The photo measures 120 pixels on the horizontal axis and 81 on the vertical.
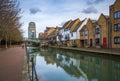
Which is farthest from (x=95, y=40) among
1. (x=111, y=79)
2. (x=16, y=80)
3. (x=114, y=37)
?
(x=16, y=80)

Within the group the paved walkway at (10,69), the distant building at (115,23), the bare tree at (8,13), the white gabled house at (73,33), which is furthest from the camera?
the white gabled house at (73,33)

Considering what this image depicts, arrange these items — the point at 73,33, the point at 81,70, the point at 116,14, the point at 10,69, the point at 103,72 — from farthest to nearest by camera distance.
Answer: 1. the point at 73,33
2. the point at 116,14
3. the point at 81,70
4. the point at 103,72
5. the point at 10,69

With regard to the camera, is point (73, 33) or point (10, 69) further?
point (73, 33)

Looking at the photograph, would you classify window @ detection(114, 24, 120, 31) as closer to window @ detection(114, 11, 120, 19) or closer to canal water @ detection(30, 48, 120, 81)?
window @ detection(114, 11, 120, 19)

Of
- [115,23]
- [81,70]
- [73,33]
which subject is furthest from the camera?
[73,33]

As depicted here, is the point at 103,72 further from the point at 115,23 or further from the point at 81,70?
the point at 115,23

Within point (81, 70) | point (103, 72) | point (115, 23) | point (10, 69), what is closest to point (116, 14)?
point (115, 23)

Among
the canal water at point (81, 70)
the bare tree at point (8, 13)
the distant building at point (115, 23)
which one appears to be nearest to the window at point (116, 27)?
the distant building at point (115, 23)

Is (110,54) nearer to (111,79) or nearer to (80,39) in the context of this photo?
(111,79)

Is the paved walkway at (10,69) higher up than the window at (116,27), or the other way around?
the window at (116,27)

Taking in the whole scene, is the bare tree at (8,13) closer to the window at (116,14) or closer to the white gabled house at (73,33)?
the window at (116,14)

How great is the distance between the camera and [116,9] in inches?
1416

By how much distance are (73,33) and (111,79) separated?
47.3 m

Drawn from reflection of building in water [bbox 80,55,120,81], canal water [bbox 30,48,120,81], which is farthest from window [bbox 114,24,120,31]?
reflection of building in water [bbox 80,55,120,81]
